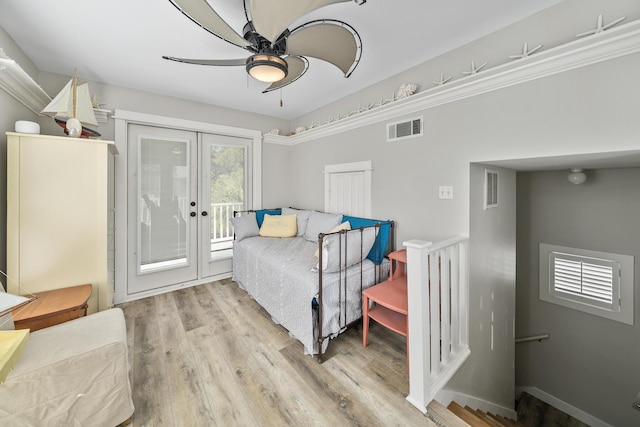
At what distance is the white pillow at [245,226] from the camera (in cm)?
340

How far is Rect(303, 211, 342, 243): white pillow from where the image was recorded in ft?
9.92

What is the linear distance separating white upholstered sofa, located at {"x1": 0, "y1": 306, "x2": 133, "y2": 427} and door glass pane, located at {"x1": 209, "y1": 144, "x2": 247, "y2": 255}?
2.31 meters

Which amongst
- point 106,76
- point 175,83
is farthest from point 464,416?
point 106,76

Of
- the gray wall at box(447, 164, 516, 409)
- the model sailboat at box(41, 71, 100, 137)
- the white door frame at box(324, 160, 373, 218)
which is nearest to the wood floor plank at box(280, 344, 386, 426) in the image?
the gray wall at box(447, 164, 516, 409)

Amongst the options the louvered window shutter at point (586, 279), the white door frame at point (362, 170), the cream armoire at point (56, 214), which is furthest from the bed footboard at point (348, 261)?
the louvered window shutter at point (586, 279)

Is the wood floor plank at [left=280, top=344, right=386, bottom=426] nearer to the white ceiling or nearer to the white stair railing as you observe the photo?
the white stair railing

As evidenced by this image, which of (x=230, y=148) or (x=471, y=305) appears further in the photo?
(x=230, y=148)

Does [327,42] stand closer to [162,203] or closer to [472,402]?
[162,203]

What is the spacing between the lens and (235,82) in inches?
112

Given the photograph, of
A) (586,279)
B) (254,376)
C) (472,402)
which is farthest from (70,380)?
(586,279)

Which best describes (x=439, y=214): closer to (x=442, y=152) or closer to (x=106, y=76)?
(x=442, y=152)

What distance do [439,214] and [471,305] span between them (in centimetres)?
81

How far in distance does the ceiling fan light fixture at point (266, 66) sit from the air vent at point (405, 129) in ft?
4.50

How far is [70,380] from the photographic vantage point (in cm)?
120
